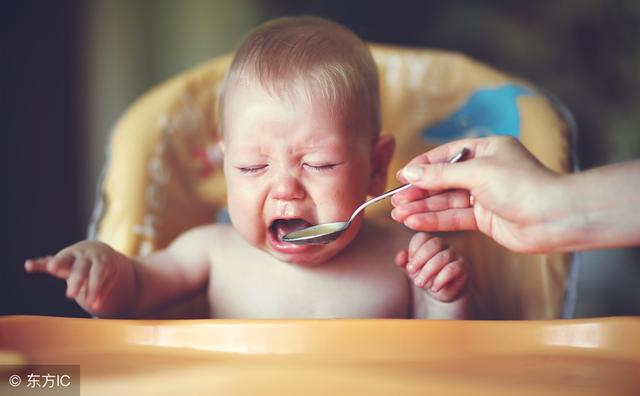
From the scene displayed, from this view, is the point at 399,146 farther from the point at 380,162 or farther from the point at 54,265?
the point at 54,265

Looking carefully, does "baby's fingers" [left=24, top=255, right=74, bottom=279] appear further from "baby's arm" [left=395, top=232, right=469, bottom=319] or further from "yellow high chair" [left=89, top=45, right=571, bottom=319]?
"baby's arm" [left=395, top=232, right=469, bottom=319]

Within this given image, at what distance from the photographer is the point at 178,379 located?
1.84 feet

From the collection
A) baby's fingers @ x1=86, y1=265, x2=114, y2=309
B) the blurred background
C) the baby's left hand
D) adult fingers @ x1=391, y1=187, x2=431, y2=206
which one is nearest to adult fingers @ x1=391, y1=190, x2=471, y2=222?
adult fingers @ x1=391, y1=187, x2=431, y2=206

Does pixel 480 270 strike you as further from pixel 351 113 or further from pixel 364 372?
pixel 364 372

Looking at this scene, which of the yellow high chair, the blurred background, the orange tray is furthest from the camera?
the blurred background

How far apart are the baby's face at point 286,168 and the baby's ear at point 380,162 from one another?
8 centimetres

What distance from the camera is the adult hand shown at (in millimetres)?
629

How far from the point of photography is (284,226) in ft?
3.03

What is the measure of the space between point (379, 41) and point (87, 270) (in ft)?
5.12

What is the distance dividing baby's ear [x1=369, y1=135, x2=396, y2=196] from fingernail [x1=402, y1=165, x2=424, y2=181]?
1.07ft

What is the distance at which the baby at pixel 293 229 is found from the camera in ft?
2.86

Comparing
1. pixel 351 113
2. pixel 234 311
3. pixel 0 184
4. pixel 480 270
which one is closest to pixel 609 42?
pixel 480 270

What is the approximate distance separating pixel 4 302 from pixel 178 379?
1.08 meters

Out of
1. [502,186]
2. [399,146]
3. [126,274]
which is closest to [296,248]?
[126,274]
